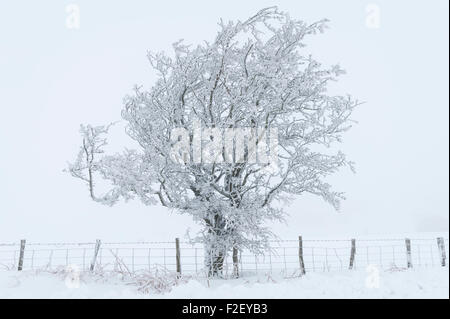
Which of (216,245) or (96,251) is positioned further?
(216,245)

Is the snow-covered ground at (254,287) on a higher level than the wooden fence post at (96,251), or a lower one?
lower

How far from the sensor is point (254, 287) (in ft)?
39.1

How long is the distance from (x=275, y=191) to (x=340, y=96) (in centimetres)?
427

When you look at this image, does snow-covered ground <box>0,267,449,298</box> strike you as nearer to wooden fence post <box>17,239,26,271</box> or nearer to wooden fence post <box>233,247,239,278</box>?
wooden fence post <box>233,247,239,278</box>

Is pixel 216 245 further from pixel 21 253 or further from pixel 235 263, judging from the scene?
pixel 21 253

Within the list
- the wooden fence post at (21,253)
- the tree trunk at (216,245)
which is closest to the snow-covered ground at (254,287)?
the wooden fence post at (21,253)

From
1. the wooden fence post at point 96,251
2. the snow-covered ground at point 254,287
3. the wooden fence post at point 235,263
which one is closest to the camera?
the snow-covered ground at point 254,287

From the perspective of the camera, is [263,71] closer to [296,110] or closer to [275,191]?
[296,110]

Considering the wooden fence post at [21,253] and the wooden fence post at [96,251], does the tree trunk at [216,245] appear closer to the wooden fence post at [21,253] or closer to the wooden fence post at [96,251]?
the wooden fence post at [96,251]

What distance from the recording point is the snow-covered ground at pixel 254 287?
11508 millimetres

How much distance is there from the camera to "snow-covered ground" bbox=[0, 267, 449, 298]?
1151 cm

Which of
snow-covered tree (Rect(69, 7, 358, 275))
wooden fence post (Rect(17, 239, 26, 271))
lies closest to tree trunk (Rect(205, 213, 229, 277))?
snow-covered tree (Rect(69, 7, 358, 275))

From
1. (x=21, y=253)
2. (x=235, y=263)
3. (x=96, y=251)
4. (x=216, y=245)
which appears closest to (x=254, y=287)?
(x=235, y=263)

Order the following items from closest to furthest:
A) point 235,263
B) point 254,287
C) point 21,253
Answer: point 254,287 → point 235,263 → point 21,253
